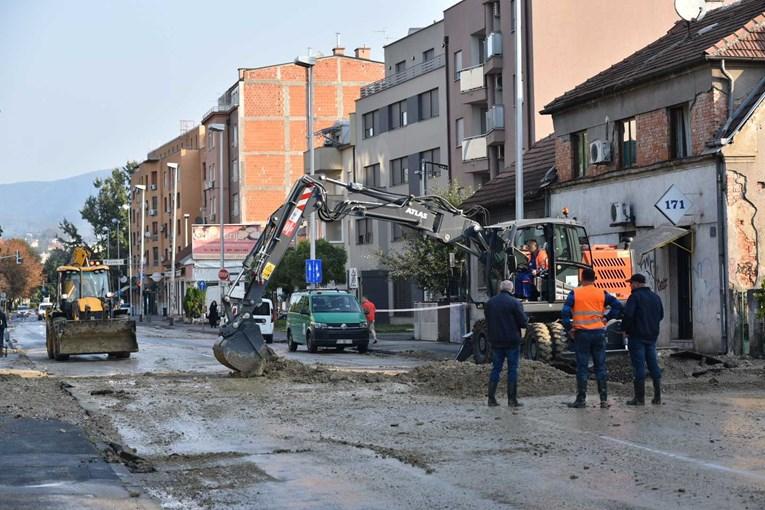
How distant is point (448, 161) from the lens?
5516 centimetres

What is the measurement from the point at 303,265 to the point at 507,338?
1813 inches

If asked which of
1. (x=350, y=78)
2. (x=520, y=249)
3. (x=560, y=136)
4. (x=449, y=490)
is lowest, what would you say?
(x=449, y=490)

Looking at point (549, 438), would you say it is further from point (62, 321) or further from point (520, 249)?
point (62, 321)

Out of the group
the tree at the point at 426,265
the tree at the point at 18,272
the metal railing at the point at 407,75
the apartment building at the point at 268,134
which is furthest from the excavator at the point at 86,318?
the tree at the point at 18,272

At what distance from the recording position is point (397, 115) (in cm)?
6131

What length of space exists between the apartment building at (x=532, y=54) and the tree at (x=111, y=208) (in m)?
92.7

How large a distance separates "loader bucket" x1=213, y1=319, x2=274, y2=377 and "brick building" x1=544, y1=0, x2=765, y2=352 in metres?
8.29

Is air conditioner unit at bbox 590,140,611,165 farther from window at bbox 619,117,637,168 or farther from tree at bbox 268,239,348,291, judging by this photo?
tree at bbox 268,239,348,291

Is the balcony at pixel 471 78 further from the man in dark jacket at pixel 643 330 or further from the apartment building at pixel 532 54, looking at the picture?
the man in dark jacket at pixel 643 330

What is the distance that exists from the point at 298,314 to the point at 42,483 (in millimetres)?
27166

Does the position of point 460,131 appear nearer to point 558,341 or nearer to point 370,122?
point 370,122

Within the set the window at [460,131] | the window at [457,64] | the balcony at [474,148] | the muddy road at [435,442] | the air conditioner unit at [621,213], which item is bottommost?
the muddy road at [435,442]

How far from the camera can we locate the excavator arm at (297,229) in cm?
2341

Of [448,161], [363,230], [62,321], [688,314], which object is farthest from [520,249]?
[363,230]
